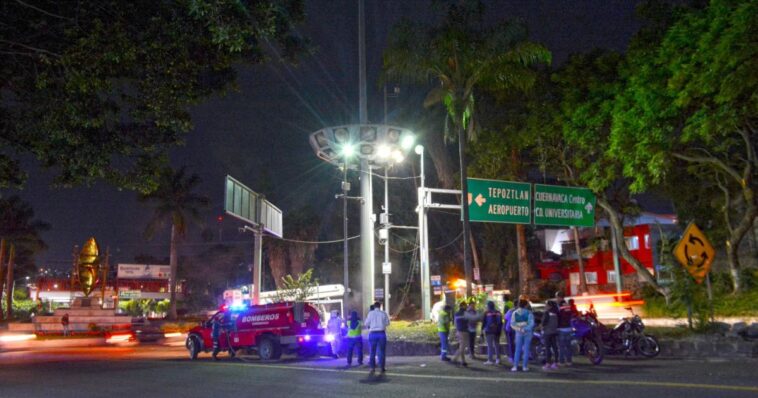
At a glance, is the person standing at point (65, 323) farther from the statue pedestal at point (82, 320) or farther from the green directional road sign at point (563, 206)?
the green directional road sign at point (563, 206)

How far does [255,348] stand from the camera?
2181cm

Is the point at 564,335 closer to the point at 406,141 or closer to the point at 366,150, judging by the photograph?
the point at 366,150

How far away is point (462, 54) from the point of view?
72.0ft

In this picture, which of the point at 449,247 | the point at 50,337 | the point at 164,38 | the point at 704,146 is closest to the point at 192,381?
the point at 164,38

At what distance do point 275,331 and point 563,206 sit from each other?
38.5 feet

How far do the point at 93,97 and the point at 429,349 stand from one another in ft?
39.6

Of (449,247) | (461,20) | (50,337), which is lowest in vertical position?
(50,337)

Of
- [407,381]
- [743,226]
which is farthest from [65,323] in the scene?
[743,226]

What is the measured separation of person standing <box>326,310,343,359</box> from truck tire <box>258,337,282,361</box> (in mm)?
1786

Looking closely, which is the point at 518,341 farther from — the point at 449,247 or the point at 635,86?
the point at 449,247

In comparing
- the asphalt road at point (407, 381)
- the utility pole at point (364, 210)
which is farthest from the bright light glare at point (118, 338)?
the asphalt road at point (407, 381)

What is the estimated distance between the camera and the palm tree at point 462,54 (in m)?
21.8

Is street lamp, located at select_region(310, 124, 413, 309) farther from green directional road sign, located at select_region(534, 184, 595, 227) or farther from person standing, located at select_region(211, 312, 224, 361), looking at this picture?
green directional road sign, located at select_region(534, 184, 595, 227)

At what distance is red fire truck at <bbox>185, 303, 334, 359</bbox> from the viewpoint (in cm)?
2070
